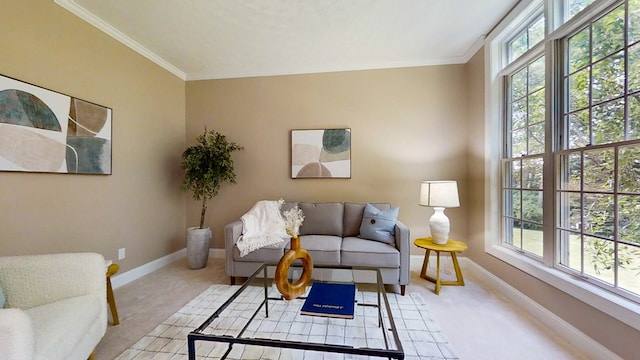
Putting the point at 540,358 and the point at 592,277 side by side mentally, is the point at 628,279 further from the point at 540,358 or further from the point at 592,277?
the point at 540,358

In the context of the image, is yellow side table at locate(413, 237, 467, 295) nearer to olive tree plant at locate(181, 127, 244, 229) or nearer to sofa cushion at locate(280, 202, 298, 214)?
sofa cushion at locate(280, 202, 298, 214)

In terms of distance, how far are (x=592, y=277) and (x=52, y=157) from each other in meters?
4.17

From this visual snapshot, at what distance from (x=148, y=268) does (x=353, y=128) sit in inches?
122

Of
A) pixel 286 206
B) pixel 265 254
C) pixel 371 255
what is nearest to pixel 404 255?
pixel 371 255

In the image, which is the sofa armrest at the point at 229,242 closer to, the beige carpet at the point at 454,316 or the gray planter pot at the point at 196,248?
the beige carpet at the point at 454,316

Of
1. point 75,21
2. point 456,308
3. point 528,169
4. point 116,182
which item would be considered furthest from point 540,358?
point 75,21

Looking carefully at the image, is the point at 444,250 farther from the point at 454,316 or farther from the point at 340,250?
the point at 340,250

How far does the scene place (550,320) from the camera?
70.3 inches

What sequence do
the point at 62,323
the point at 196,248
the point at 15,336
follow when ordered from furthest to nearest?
the point at 196,248 < the point at 62,323 < the point at 15,336

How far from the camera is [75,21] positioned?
7.11ft

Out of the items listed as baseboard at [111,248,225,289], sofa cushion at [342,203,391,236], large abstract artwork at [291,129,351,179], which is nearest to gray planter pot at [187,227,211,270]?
baseboard at [111,248,225,289]

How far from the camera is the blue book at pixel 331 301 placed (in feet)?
4.54

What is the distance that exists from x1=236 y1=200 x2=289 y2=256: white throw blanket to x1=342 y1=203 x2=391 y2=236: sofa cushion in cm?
74

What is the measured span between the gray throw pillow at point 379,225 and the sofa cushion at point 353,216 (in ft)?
0.45
